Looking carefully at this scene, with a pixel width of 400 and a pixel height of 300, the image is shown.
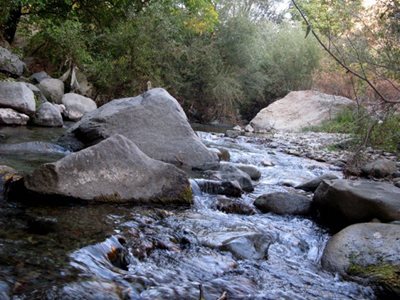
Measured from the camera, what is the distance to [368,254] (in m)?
3.30

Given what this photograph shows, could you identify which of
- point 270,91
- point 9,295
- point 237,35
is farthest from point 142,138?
point 270,91

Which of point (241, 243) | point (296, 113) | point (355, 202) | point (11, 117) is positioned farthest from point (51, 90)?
point (296, 113)

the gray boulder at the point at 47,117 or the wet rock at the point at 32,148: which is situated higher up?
the gray boulder at the point at 47,117

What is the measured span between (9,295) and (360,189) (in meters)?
3.42

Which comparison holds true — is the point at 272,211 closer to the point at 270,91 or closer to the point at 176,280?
the point at 176,280

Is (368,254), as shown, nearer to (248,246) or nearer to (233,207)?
(248,246)

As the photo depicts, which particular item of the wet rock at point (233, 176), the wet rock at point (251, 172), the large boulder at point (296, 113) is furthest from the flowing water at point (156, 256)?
the large boulder at point (296, 113)

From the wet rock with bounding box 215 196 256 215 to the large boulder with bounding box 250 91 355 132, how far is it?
1215 centimetres

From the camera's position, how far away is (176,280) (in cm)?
270

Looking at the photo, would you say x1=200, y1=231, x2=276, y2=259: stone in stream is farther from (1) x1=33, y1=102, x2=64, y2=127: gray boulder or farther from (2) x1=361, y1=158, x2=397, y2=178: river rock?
(1) x1=33, y1=102, x2=64, y2=127: gray boulder

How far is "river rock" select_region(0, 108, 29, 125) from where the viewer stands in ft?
27.9

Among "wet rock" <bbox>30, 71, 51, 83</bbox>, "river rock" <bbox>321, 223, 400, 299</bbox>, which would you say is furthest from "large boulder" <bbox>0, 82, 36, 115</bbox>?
"river rock" <bbox>321, 223, 400, 299</bbox>

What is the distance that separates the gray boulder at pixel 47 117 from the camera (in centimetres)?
911

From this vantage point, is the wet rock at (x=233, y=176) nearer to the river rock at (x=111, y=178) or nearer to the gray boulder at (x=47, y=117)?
the river rock at (x=111, y=178)
